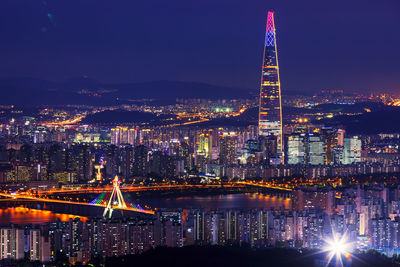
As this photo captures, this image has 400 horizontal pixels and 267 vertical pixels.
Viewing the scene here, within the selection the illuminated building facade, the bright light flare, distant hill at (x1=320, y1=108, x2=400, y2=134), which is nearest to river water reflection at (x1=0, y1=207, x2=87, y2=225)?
the bright light flare

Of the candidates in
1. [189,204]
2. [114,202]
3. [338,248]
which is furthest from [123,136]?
[338,248]

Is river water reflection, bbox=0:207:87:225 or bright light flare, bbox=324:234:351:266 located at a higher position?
river water reflection, bbox=0:207:87:225

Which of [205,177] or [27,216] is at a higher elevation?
[205,177]

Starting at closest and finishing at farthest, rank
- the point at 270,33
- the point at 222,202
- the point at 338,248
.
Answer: the point at 338,248 → the point at 222,202 → the point at 270,33

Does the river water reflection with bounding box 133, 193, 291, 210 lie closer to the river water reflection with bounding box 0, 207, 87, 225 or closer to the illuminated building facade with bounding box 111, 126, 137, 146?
the river water reflection with bounding box 0, 207, 87, 225

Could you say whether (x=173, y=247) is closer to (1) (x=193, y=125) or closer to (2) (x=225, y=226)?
(2) (x=225, y=226)

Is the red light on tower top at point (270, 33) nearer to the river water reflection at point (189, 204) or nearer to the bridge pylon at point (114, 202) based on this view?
the river water reflection at point (189, 204)

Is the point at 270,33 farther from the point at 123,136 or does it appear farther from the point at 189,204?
the point at 189,204

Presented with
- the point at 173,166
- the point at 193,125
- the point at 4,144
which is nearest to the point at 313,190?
the point at 173,166

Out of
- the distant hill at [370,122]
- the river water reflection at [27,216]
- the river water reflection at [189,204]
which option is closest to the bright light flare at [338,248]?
the river water reflection at [189,204]
